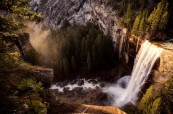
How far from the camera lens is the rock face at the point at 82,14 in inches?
2295

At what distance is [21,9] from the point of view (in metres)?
13.4

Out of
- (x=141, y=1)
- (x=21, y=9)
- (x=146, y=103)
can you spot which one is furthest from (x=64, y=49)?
(x=21, y=9)

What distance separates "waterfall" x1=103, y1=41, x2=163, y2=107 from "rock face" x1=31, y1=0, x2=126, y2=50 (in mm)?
10984

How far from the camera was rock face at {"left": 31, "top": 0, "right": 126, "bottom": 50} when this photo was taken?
58294 mm

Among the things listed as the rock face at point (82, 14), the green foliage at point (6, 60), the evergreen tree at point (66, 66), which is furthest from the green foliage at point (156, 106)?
the evergreen tree at point (66, 66)

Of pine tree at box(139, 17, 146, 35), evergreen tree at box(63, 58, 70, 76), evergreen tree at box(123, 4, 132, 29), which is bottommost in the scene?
evergreen tree at box(63, 58, 70, 76)

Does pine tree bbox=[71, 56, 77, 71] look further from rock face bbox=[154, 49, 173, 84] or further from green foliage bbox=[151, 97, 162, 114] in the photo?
green foliage bbox=[151, 97, 162, 114]

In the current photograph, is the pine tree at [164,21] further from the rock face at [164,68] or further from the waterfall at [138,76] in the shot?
the rock face at [164,68]

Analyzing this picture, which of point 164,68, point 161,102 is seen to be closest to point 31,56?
point 161,102

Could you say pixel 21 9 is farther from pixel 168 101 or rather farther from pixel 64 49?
pixel 64 49

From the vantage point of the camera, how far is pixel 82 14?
80625 mm

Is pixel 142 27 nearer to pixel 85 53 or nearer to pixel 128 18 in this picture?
pixel 128 18

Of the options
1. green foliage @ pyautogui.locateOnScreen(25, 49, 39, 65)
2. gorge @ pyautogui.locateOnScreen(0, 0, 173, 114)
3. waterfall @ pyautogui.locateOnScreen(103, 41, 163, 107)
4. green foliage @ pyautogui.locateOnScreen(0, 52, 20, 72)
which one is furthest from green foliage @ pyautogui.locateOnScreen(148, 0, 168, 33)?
green foliage @ pyautogui.locateOnScreen(0, 52, 20, 72)

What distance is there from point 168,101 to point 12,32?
28.1 meters
